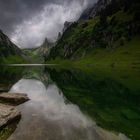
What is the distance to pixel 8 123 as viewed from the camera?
21.5 m

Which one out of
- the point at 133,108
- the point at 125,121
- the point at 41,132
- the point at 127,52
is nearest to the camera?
the point at 41,132

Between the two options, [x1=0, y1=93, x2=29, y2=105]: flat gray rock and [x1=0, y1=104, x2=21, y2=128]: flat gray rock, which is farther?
[x1=0, y1=93, x2=29, y2=105]: flat gray rock

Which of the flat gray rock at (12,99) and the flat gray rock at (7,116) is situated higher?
the flat gray rock at (7,116)

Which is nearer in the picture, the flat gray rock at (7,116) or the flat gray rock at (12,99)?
the flat gray rock at (7,116)

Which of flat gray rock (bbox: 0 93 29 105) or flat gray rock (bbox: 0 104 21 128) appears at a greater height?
flat gray rock (bbox: 0 104 21 128)

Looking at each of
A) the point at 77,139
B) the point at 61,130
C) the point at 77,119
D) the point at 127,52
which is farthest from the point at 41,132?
the point at 127,52

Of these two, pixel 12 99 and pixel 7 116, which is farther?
pixel 12 99

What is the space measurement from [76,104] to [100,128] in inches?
489

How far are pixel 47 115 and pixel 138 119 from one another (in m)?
11.2

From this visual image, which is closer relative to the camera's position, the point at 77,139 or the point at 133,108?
the point at 77,139

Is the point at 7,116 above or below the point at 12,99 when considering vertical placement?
above

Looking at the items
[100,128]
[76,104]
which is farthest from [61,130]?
[76,104]

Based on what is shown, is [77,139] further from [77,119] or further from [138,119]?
[138,119]

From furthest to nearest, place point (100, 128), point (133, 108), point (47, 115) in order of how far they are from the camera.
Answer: point (133, 108) → point (47, 115) → point (100, 128)
